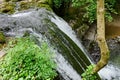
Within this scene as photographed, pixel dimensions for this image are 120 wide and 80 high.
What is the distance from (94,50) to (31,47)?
6.88 m

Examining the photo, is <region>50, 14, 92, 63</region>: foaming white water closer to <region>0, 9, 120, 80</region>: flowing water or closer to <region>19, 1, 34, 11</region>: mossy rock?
<region>0, 9, 120, 80</region>: flowing water

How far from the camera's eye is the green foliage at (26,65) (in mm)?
4770

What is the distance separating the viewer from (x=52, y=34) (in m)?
8.18

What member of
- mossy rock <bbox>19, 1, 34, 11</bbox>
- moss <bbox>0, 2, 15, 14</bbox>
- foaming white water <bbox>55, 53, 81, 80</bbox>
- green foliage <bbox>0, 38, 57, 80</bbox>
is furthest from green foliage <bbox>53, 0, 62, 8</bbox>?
green foliage <bbox>0, 38, 57, 80</bbox>

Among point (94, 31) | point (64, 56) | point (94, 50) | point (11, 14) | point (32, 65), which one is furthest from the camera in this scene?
point (94, 31)

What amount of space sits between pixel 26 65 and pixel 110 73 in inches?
211

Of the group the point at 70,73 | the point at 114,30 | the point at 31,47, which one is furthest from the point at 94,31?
the point at 31,47

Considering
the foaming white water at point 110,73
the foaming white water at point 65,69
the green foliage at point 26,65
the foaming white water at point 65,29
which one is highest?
the green foliage at point 26,65

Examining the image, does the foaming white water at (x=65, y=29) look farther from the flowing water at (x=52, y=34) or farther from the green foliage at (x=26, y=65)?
the green foliage at (x=26, y=65)

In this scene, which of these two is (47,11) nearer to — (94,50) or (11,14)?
(11,14)

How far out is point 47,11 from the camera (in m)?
10.3

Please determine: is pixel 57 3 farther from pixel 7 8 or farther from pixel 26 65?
pixel 26 65

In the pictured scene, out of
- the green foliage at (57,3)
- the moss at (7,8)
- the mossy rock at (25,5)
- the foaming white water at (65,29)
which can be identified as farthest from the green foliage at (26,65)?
the green foliage at (57,3)

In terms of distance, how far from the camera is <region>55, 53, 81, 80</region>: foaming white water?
6.13 metres
